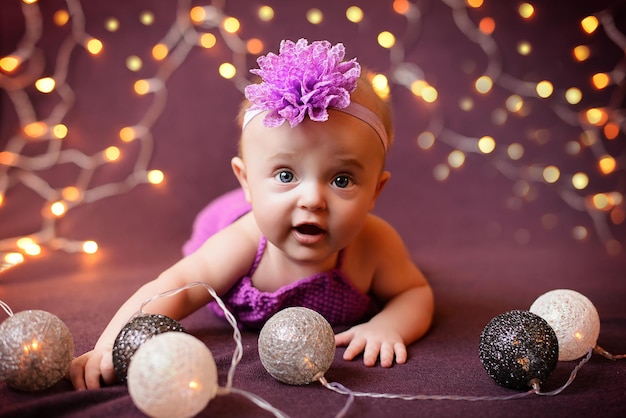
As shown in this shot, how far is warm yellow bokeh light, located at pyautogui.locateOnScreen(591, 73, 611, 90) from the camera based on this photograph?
186cm

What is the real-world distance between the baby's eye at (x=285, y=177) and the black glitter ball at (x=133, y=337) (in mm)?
280

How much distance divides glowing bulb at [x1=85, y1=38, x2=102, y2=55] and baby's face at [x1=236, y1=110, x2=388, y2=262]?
2.99 ft

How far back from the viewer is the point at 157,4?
6.02ft

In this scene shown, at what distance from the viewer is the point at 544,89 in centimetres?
188

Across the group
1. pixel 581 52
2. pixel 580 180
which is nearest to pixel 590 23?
pixel 581 52

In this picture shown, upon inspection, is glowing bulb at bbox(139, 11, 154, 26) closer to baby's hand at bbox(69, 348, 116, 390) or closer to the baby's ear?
the baby's ear

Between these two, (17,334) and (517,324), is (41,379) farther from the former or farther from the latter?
(517,324)

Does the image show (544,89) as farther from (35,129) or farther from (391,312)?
(35,129)

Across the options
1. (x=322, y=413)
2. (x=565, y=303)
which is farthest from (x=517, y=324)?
(x=322, y=413)

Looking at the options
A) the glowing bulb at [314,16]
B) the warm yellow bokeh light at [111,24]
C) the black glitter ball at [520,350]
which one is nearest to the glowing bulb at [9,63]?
the warm yellow bokeh light at [111,24]

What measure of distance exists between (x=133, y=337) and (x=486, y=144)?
131 cm

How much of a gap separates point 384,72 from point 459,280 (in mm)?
639

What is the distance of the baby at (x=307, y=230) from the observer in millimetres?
1008

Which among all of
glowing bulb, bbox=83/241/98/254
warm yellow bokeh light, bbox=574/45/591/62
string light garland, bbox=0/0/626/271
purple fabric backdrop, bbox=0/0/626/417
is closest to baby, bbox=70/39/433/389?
purple fabric backdrop, bbox=0/0/626/417
